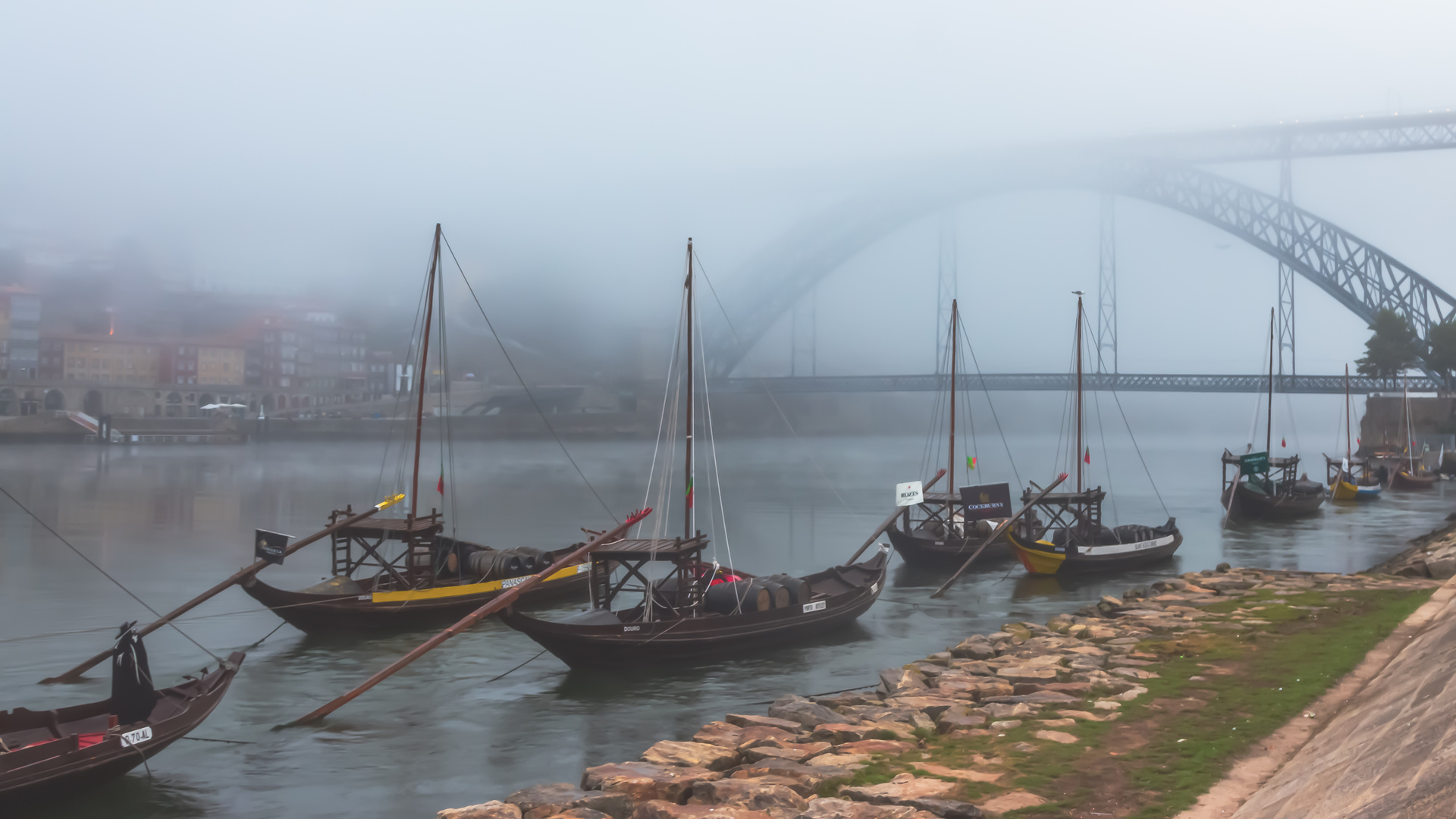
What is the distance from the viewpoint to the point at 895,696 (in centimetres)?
1424

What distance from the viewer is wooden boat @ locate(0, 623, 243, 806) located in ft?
37.4

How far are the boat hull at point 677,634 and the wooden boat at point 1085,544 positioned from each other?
1196 centimetres

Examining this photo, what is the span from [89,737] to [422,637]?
10.9 meters

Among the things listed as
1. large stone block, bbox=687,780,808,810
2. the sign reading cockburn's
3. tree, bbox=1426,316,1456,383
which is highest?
tree, bbox=1426,316,1456,383

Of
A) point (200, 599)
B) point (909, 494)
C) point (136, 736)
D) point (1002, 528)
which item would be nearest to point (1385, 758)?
point (136, 736)

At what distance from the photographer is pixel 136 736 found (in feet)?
40.4

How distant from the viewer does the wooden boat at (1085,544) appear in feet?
107

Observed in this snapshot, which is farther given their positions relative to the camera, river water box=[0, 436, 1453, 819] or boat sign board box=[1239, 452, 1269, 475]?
boat sign board box=[1239, 452, 1269, 475]

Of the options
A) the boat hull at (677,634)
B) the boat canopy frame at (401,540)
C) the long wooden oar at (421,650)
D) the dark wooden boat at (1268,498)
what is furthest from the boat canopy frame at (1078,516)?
the dark wooden boat at (1268,498)

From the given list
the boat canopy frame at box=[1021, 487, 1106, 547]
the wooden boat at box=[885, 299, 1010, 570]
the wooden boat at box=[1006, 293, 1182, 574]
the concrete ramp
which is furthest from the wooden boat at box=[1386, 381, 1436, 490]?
the concrete ramp

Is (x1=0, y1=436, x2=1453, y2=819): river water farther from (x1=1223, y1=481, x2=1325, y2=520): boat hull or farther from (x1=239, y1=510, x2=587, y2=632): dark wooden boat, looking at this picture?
(x1=1223, y1=481, x2=1325, y2=520): boat hull

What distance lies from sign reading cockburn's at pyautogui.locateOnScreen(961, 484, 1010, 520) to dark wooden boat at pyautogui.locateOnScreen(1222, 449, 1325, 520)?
24105mm

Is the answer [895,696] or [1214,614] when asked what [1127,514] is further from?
[895,696]

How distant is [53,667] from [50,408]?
14108cm
